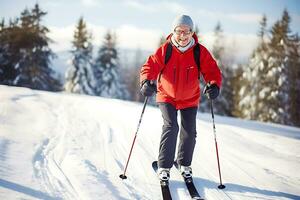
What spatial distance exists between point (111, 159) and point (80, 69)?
100ft

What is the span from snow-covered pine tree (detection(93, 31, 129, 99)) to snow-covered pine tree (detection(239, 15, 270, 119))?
15.7 meters

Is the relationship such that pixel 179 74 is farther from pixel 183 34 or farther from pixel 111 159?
pixel 111 159

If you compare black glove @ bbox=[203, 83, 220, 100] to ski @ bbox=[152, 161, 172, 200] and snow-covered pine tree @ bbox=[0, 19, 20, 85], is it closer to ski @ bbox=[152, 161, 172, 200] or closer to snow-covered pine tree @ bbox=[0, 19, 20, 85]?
ski @ bbox=[152, 161, 172, 200]

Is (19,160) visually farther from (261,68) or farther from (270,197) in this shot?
(261,68)

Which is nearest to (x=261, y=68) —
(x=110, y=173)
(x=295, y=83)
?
(x=295, y=83)

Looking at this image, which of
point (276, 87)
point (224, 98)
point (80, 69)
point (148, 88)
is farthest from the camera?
point (224, 98)

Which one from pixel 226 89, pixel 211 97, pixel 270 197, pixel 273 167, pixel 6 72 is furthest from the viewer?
pixel 226 89

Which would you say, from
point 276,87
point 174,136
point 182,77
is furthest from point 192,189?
point 276,87

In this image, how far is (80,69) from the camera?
114ft

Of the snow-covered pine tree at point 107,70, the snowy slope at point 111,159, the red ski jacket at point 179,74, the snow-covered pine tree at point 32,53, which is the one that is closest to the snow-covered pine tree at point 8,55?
the snow-covered pine tree at point 32,53

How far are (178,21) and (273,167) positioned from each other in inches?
114

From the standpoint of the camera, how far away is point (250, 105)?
28.6 meters

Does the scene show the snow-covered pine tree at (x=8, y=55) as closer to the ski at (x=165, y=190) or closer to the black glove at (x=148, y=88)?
the black glove at (x=148, y=88)

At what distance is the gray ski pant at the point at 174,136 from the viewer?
14.4ft
